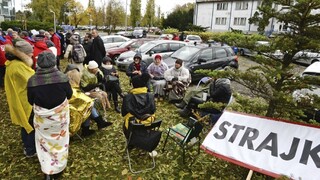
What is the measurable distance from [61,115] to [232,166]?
287cm

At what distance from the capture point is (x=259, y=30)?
3088mm

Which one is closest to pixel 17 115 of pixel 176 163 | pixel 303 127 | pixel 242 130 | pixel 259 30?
pixel 176 163

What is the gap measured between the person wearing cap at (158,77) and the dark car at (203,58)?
1.64 meters

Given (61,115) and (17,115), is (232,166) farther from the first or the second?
(17,115)

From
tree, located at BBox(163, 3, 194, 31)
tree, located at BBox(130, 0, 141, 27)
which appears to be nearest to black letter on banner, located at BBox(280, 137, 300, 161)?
tree, located at BBox(163, 3, 194, 31)

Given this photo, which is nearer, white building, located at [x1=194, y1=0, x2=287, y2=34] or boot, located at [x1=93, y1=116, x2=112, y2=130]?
boot, located at [x1=93, y1=116, x2=112, y2=130]

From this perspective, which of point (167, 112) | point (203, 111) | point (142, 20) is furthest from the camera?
point (142, 20)

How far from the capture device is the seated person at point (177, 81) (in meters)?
7.56

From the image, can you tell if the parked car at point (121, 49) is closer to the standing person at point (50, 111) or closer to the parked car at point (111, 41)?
the parked car at point (111, 41)

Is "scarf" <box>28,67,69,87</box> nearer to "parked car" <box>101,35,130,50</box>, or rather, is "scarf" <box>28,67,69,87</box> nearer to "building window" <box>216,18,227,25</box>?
"parked car" <box>101,35,130,50</box>

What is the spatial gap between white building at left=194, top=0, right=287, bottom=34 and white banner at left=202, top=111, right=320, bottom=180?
3443 cm

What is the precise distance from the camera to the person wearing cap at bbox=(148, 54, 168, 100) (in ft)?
25.8

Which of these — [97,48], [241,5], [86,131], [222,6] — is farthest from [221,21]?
[86,131]

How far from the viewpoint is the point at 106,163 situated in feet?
14.3
